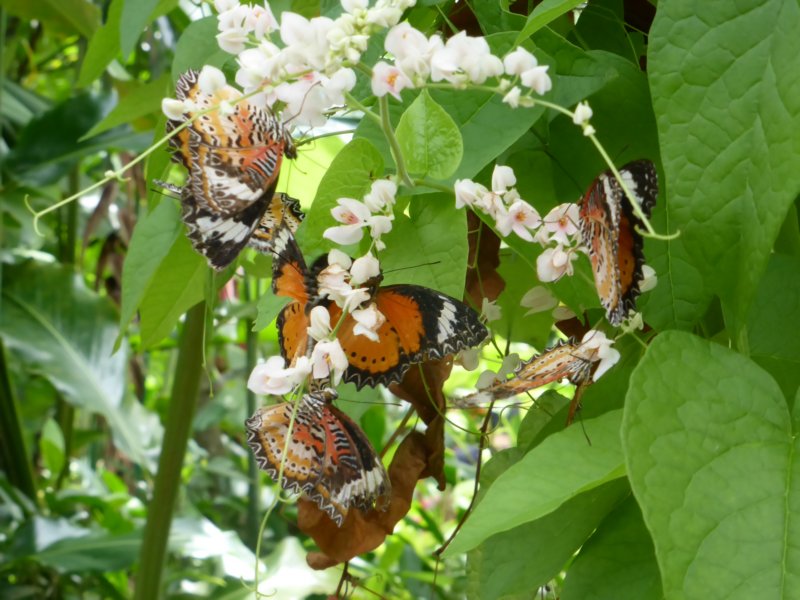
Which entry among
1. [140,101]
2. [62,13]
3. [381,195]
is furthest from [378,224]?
[62,13]

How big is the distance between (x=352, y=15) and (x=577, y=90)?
10 cm

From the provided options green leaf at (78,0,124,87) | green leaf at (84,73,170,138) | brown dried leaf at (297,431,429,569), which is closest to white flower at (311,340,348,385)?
brown dried leaf at (297,431,429,569)

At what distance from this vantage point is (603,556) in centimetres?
33

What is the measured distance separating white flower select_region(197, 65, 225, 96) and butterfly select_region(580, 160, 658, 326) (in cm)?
12

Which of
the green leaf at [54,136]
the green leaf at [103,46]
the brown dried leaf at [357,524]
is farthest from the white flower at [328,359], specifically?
the green leaf at [54,136]

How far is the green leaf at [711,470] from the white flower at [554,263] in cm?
4

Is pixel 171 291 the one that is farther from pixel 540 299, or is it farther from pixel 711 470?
pixel 711 470

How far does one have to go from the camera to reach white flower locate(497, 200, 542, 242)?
29cm

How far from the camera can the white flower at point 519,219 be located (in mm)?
295

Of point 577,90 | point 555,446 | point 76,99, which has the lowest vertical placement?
point 555,446

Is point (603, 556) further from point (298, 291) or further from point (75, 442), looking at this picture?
point (75, 442)

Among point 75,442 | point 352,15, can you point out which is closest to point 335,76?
point 352,15

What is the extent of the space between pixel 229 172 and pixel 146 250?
0.15 m

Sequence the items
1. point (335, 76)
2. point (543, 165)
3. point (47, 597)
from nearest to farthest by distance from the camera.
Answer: point (335, 76) < point (543, 165) < point (47, 597)
